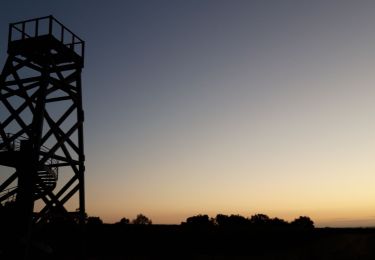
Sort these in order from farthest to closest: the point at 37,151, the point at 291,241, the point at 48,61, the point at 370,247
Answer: the point at 291,241
the point at 370,247
the point at 48,61
the point at 37,151

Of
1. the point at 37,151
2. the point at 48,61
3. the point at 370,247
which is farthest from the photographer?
the point at 370,247

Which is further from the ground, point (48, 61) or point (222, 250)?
point (48, 61)

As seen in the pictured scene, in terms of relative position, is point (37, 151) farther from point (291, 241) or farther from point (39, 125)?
point (291, 241)

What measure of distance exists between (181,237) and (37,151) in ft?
36.5

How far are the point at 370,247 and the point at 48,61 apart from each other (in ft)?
56.5

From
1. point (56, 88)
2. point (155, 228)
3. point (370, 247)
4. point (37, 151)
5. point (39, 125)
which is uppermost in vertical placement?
point (56, 88)

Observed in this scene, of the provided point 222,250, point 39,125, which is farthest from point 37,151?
point 222,250

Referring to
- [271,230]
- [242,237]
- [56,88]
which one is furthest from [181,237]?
[56,88]

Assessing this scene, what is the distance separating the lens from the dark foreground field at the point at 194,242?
74.0ft

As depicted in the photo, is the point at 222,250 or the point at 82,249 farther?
the point at 222,250

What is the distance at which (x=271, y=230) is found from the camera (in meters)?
24.3

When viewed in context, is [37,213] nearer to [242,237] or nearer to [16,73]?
[16,73]

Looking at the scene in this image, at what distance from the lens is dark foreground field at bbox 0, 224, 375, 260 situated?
2256 cm

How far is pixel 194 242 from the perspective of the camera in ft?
80.7
